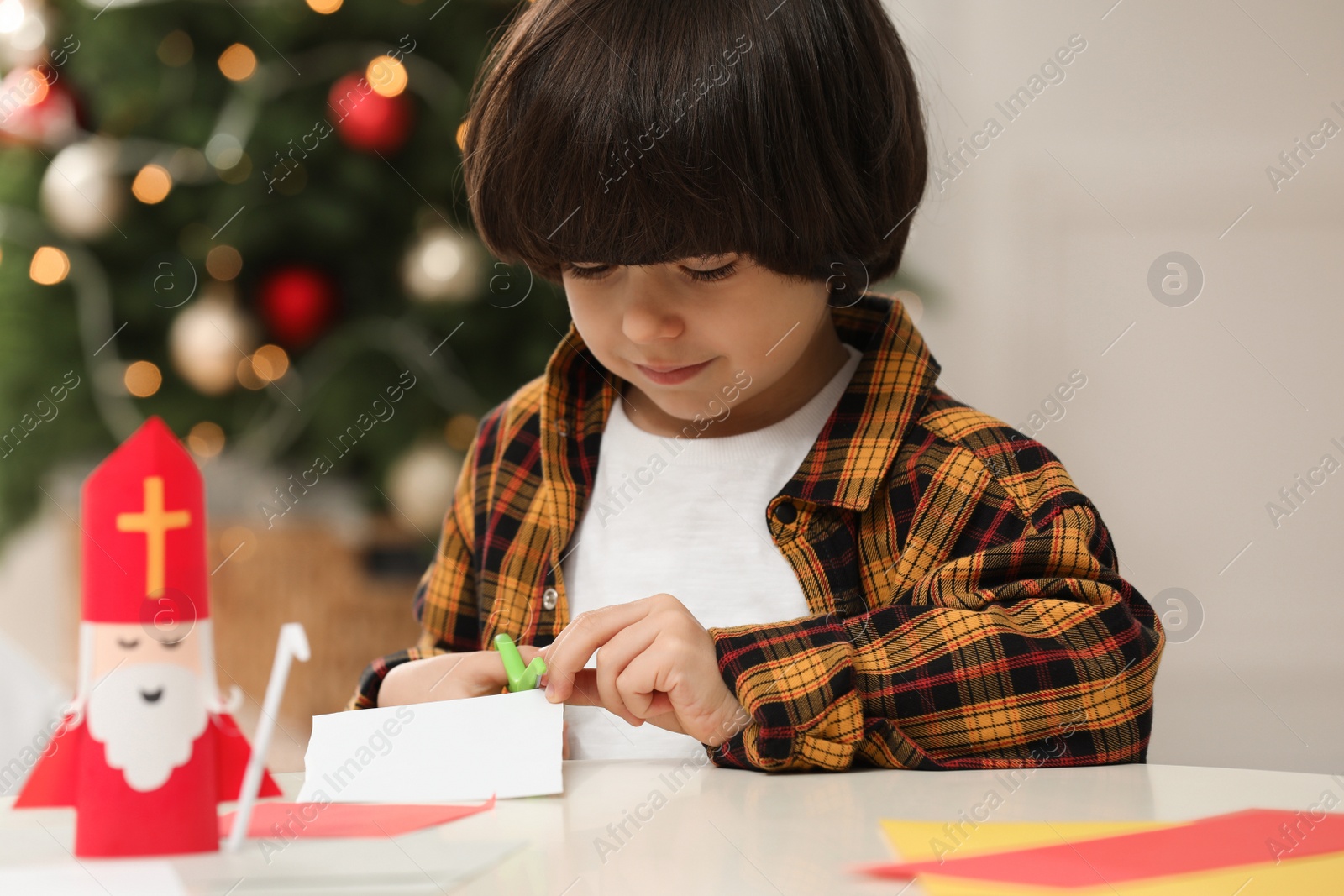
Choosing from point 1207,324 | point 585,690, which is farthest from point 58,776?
point 1207,324

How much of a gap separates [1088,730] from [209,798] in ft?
1.70

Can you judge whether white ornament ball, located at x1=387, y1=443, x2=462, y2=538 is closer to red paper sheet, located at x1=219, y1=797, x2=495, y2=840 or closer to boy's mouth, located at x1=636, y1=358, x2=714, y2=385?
boy's mouth, located at x1=636, y1=358, x2=714, y2=385

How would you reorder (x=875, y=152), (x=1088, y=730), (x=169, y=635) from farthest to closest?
(x=875, y=152)
(x=1088, y=730)
(x=169, y=635)

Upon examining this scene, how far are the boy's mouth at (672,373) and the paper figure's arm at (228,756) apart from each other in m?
0.43

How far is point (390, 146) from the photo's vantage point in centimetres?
160

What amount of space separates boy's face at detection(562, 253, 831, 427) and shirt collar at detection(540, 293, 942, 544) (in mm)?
63

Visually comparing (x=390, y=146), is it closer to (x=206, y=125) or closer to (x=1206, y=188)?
(x=206, y=125)

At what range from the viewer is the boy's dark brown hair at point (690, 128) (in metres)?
0.75

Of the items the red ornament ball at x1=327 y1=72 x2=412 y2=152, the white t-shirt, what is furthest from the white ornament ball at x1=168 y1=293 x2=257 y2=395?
the white t-shirt

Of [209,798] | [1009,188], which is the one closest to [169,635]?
[209,798]

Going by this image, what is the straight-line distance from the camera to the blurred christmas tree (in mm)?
1604

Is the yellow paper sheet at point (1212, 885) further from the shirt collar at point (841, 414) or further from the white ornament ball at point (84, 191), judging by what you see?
the white ornament ball at point (84, 191)

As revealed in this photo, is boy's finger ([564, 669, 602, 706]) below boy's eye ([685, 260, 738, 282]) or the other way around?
below

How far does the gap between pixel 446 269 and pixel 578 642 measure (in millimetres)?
1014
